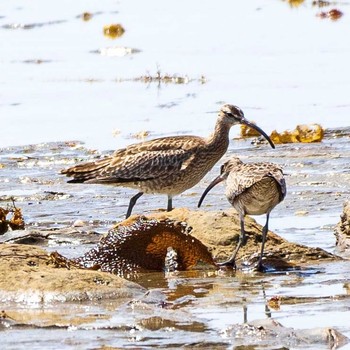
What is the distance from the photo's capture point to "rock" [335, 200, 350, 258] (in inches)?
492

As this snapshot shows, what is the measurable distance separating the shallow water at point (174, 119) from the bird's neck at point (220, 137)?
719mm

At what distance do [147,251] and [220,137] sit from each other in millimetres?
3035

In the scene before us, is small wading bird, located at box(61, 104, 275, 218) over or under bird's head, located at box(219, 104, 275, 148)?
under

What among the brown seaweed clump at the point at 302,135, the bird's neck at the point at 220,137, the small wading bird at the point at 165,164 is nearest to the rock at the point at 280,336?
the small wading bird at the point at 165,164

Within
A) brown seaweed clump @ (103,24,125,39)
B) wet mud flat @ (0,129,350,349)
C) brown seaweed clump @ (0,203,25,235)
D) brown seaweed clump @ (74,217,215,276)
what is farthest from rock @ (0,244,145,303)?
brown seaweed clump @ (103,24,125,39)

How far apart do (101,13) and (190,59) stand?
34.9ft

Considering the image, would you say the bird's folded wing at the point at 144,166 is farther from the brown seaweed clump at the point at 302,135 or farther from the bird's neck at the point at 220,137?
the brown seaweed clump at the point at 302,135

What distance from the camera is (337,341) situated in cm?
864

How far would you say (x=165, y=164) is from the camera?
14695 mm

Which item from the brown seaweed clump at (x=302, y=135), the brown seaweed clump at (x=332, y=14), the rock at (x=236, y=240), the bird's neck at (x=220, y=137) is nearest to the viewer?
the rock at (x=236, y=240)

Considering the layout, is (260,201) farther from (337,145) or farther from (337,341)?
(337,145)

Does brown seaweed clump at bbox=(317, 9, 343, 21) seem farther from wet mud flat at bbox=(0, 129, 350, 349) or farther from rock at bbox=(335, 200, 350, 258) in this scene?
rock at bbox=(335, 200, 350, 258)

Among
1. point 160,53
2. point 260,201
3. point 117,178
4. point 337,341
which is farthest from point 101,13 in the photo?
point 337,341

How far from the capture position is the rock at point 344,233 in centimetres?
1249
